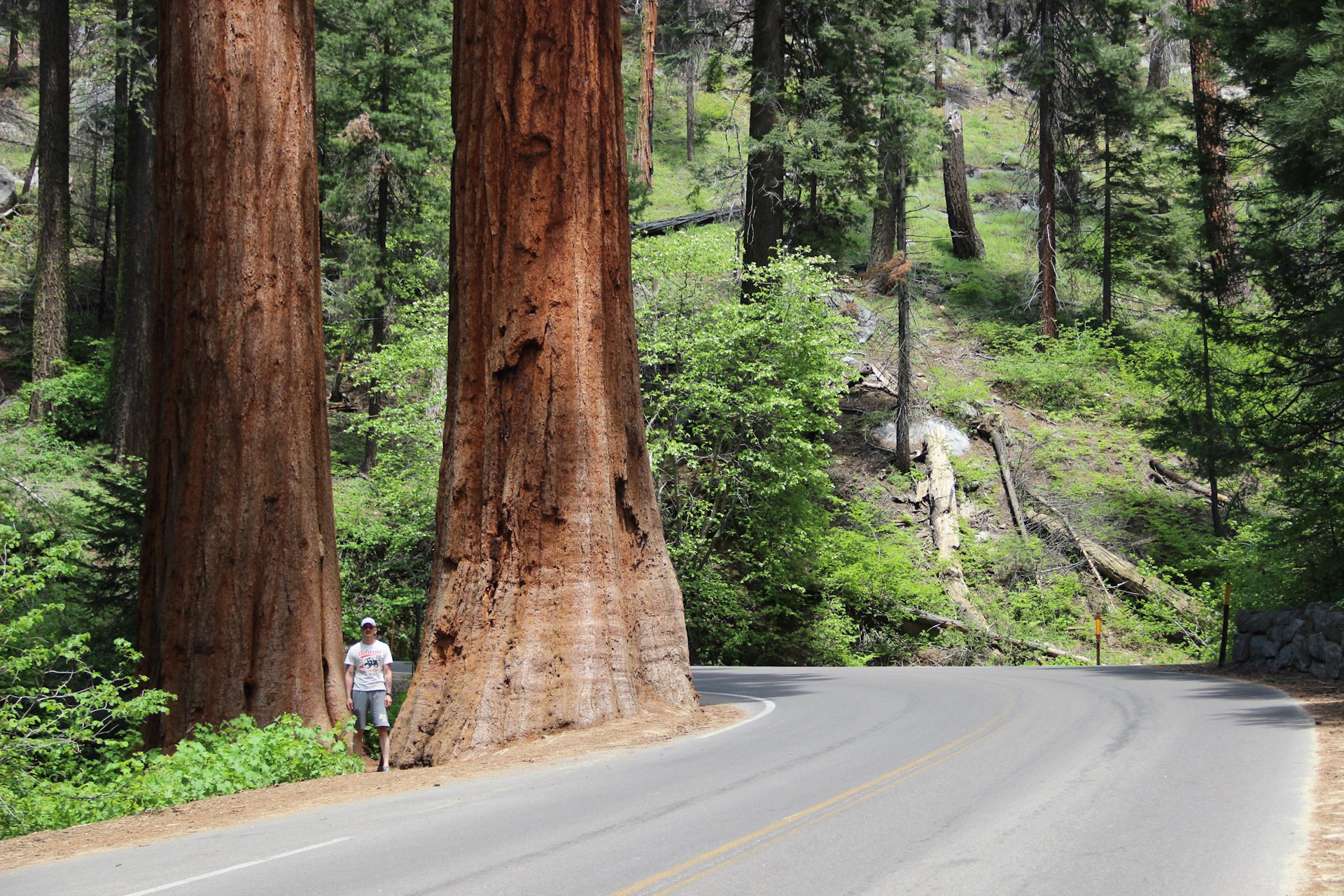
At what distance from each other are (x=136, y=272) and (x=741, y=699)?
64.1 feet

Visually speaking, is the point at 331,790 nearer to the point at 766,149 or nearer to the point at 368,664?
the point at 368,664

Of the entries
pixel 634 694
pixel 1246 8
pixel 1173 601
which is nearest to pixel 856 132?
pixel 1246 8

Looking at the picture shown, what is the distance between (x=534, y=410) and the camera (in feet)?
36.6

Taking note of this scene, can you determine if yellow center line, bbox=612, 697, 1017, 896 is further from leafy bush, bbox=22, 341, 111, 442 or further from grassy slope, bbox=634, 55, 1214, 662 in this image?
leafy bush, bbox=22, 341, 111, 442

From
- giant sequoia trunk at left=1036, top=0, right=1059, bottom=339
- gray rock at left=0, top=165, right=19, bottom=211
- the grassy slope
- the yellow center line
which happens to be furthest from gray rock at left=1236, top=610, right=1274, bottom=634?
gray rock at left=0, top=165, right=19, bottom=211

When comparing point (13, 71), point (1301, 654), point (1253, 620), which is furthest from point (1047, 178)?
point (13, 71)

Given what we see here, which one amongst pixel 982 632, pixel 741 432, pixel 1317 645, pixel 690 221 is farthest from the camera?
pixel 690 221

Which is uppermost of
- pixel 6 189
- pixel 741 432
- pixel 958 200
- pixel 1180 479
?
pixel 958 200

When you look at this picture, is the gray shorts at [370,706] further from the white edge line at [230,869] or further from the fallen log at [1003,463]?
the fallen log at [1003,463]

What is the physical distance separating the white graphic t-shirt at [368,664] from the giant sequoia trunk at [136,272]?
47.9ft

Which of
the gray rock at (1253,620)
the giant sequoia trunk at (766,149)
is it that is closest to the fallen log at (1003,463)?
the giant sequoia trunk at (766,149)

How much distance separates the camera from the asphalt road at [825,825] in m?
5.54

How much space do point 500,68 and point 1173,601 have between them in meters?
20.5

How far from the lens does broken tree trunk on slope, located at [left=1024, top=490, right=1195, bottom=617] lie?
992 inches
